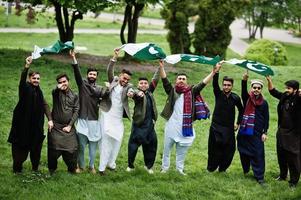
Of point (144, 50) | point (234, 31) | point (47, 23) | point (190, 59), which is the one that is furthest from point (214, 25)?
point (234, 31)

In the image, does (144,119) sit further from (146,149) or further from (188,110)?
(188,110)

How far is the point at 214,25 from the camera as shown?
24766 mm

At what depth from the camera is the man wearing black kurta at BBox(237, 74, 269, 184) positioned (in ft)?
31.8

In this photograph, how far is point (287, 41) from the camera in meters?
46.2

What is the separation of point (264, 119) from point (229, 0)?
574 inches

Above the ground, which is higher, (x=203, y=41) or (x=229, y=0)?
(x=229, y=0)

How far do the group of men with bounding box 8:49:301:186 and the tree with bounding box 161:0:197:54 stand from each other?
1465cm

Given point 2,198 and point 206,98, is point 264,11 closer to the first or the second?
point 206,98

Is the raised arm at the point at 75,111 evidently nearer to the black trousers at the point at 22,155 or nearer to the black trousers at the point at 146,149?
the black trousers at the point at 22,155

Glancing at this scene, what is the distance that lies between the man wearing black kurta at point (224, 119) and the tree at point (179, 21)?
1450 centimetres

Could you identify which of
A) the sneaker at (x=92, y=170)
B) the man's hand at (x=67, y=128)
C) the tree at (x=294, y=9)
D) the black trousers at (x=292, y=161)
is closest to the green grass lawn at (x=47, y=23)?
the tree at (x=294, y=9)

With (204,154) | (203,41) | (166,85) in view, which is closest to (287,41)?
(203,41)

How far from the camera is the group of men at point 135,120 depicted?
9148mm

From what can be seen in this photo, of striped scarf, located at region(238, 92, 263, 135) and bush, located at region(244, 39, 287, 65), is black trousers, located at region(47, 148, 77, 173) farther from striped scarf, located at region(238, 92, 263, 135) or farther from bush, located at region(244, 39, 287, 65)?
bush, located at region(244, 39, 287, 65)
